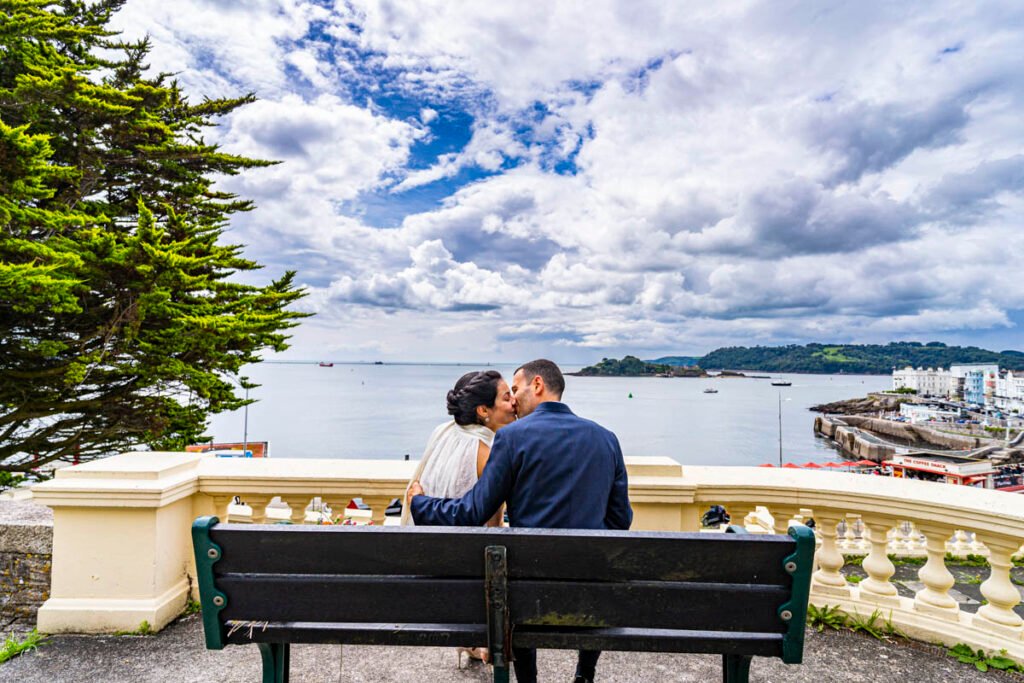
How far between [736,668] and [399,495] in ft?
6.86

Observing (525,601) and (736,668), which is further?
(736,668)

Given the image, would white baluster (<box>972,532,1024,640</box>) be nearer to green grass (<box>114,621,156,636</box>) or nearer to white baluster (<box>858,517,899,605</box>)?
white baluster (<box>858,517,899,605</box>)

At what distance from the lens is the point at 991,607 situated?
3.09 m

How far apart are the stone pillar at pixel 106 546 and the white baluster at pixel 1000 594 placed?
4.57 m

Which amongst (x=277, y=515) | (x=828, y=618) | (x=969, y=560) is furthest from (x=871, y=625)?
(x=277, y=515)

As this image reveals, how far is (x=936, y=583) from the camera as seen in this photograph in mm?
3217

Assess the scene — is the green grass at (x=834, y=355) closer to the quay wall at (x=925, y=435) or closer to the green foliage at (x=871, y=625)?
the quay wall at (x=925, y=435)

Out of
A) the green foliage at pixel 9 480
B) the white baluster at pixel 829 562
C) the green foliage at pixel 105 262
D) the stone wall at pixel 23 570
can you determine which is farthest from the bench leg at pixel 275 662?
the green foliage at pixel 9 480

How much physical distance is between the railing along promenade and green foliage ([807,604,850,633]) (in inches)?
2.3

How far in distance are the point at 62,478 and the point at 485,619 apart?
2.84 m

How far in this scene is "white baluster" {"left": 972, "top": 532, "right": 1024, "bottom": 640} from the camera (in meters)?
2.97

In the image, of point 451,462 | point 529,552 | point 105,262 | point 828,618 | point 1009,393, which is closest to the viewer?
point 529,552

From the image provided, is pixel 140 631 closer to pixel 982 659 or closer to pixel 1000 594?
pixel 982 659

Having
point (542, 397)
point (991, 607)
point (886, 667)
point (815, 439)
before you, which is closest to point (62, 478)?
point (542, 397)
